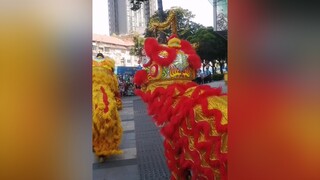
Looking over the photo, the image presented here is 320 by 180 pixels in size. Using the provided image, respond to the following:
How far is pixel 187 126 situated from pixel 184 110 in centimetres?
14

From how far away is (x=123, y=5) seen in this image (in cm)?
5341

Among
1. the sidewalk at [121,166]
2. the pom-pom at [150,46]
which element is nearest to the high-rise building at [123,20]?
the sidewalk at [121,166]

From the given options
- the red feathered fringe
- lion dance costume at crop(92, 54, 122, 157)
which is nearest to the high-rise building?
lion dance costume at crop(92, 54, 122, 157)

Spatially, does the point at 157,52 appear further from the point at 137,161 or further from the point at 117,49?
the point at 117,49

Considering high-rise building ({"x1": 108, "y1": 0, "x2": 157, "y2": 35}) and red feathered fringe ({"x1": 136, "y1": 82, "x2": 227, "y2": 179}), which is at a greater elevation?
high-rise building ({"x1": 108, "y1": 0, "x2": 157, "y2": 35})

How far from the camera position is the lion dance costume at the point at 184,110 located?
7.10 feet

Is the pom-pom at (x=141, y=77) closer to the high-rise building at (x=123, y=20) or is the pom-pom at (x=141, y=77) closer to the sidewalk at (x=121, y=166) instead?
the sidewalk at (x=121, y=166)

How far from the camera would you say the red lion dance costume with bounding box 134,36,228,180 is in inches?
85.2

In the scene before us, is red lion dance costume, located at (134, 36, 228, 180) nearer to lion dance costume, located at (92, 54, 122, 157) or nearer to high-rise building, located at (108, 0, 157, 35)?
lion dance costume, located at (92, 54, 122, 157)

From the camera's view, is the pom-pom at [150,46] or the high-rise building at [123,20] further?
the high-rise building at [123,20]
